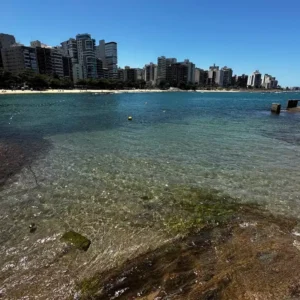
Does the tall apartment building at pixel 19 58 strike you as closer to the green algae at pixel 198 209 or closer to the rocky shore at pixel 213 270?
the green algae at pixel 198 209

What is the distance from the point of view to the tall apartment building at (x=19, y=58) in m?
186

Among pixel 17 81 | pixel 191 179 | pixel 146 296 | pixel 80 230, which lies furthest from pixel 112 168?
pixel 17 81

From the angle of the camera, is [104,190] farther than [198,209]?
Yes

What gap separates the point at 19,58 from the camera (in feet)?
616

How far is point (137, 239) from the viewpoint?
6520 millimetres

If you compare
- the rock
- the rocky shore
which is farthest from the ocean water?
the rocky shore

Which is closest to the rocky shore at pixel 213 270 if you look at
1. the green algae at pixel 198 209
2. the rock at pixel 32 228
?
the green algae at pixel 198 209

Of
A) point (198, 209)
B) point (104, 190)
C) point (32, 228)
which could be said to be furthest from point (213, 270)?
point (104, 190)

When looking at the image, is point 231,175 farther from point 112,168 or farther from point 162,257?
point 162,257

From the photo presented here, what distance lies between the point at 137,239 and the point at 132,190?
10.5ft

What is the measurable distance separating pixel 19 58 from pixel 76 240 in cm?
22124

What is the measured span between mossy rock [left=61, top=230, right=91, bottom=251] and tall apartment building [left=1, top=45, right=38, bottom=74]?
8450 inches

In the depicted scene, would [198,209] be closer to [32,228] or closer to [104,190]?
[104,190]

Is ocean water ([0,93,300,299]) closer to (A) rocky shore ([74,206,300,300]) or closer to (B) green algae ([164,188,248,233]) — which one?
(B) green algae ([164,188,248,233])
